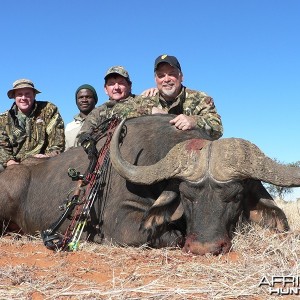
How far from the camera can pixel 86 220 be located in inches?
211

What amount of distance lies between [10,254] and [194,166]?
7.17ft

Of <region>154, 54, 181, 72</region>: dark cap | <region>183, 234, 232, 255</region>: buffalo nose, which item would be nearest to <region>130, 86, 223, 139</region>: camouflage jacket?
<region>154, 54, 181, 72</region>: dark cap

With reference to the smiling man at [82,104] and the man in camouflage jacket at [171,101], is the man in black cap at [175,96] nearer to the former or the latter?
the man in camouflage jacket at [171,101]

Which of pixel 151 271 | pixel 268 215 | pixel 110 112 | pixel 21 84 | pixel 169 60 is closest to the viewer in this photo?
pixel 151 271

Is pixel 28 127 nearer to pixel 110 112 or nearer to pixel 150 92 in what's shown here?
pixel 110 112

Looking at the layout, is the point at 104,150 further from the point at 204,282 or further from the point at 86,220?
the point at 204,282

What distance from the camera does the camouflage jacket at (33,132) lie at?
8039 mm

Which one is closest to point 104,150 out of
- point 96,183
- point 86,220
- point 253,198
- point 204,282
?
point 96,183

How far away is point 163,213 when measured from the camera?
195 inches

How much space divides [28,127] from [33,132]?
118 millimetres

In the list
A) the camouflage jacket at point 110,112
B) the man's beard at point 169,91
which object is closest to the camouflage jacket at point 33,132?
the camouflage jacket at point 110,112

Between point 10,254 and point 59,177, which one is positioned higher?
point 59,177

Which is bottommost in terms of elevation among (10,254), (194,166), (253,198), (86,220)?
(10,254)

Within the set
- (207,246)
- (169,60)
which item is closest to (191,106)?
(169,60)
